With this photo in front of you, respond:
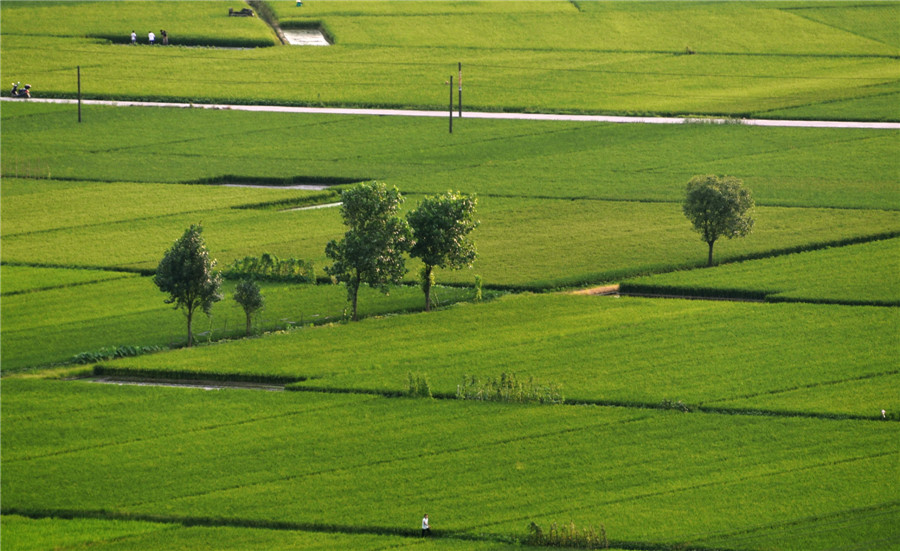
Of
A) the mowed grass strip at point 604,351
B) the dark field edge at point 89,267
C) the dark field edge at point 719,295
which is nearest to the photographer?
the mowed grass strip at point 604,351

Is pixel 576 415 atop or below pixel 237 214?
below

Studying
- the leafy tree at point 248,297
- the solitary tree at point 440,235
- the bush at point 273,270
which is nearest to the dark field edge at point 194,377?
the leafy tree at point 248,297

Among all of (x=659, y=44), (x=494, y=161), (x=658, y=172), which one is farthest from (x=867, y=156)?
(x=659, y=44)

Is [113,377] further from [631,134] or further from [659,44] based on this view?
[659,44]

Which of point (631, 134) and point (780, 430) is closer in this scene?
point (780, 430)

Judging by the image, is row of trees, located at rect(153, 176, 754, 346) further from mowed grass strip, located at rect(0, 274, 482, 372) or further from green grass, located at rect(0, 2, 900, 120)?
green grass, located at rect(0, 2, 900, 120)

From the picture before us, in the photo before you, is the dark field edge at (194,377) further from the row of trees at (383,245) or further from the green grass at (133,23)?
the green grass at (133,23)
